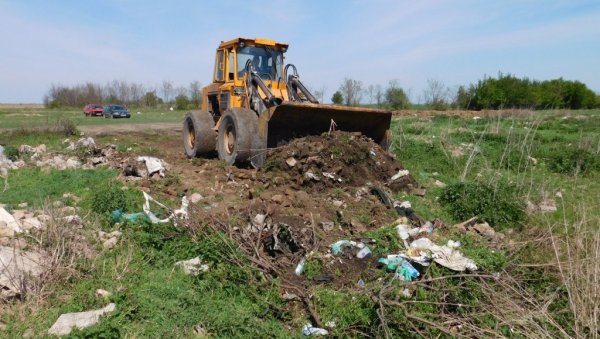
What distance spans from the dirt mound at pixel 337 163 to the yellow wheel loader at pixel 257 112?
0.52m

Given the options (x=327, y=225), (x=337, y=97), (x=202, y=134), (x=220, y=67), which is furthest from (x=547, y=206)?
(x=337, y=97)

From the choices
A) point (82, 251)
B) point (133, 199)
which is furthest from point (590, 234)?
point (133, 199)

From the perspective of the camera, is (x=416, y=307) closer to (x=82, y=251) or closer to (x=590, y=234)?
(x=590, y=234)

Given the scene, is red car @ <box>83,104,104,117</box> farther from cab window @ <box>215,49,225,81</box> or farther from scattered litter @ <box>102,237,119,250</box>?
scattered litter @ <box>102,237,119,250</box>

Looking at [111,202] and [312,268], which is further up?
[111,202]

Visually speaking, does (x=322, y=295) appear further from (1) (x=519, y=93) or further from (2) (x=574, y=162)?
(1) (x=519, y=93)

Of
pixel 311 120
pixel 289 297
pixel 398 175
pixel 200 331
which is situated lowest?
pixel 200 331

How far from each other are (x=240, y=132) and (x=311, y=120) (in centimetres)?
137

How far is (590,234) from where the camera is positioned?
450 centimetres

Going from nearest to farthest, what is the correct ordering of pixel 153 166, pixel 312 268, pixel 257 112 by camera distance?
1. pixel 312 268
2. pixel 153 166
3. pixel 257 112

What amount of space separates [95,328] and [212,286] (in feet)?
3.75

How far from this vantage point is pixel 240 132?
916 centimetres

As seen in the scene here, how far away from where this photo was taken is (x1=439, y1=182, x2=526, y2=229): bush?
6.77 m

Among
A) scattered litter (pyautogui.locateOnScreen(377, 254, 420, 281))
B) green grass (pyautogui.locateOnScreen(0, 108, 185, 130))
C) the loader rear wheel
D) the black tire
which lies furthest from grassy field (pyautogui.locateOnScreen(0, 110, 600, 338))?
green grass (pyautogui.locateOnScreen(0, 108, 185, 130))
